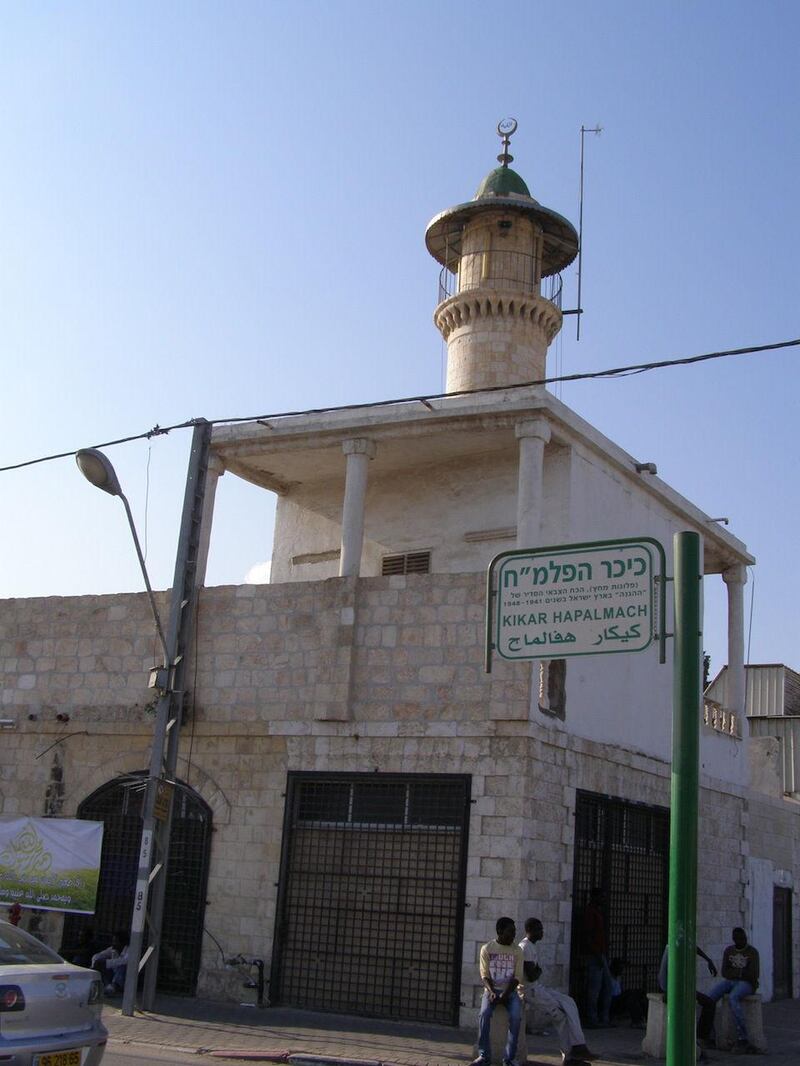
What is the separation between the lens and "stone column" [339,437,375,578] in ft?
48.6

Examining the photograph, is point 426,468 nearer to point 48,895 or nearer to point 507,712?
point 507,712

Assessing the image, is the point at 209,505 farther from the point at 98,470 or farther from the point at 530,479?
the point at 530,479

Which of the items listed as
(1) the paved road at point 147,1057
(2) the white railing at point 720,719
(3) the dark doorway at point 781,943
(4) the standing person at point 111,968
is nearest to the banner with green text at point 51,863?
(4) the standing person at point 111,968

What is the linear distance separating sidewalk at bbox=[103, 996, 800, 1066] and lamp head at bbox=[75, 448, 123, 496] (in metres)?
5.55

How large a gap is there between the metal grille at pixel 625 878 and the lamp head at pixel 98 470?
658 cm

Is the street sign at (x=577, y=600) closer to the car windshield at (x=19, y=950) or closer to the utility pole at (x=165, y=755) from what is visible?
the car windshield at (x=19, y=950)

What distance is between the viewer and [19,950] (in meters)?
7.86

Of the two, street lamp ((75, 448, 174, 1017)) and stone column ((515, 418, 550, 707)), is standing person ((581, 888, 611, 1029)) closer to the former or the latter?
stone column ((515, 418, 550, 707))

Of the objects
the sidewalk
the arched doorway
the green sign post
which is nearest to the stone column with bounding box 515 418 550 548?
the green sign post

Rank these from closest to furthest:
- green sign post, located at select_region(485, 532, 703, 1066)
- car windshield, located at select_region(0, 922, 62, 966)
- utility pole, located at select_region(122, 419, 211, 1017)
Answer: green sign post, located at select_region(485, 532, 703, 1066) < car windshield, located at select_region(0, 922, 62, 966) < utility pole, located at select_region(122, 419, 211, 1017)

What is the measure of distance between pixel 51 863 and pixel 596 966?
6921 millimetres

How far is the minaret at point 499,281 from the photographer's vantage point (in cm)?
2008

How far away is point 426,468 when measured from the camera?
→ 56.1 feet

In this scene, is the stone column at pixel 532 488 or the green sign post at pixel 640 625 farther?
the stone column at pixel 532 488
